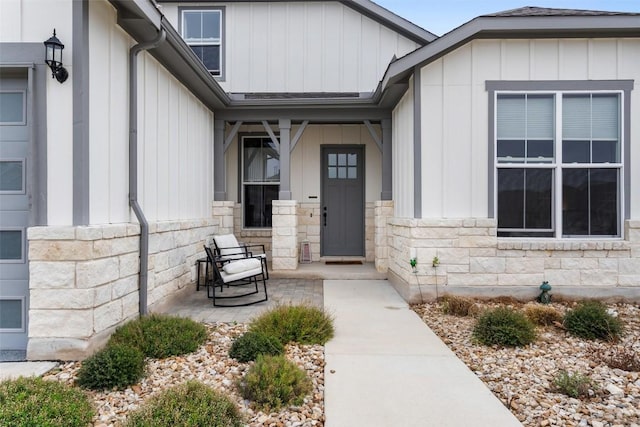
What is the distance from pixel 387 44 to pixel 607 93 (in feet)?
14.1

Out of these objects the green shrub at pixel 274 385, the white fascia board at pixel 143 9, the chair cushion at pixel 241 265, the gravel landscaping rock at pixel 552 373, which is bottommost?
the gravel landscaping rock at pixel 552 373

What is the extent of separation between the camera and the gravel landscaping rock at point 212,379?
2.45m

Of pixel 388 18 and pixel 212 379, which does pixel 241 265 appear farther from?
pixel 388 18

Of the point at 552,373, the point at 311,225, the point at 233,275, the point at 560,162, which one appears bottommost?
the point at 552,373

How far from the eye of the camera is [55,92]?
3.32m

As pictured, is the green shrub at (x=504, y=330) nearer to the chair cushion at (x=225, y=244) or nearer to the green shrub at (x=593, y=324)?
the green shrub at (x=593, y=324)

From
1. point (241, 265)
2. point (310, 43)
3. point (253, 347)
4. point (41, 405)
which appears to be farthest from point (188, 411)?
point (310, 43)

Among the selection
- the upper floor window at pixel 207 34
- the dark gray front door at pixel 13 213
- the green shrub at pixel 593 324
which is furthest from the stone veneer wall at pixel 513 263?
the upper floor window at pixel 207 34

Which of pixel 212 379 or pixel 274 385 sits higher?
pixel 274 385

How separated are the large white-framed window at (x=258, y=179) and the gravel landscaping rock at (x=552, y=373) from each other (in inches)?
191

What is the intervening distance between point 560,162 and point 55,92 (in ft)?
19.8

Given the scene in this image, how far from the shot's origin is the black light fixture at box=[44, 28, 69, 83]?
3184mm

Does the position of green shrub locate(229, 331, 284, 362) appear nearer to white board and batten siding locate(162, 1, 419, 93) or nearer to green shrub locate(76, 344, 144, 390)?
green shrub locate(76, 344, 144, 390)

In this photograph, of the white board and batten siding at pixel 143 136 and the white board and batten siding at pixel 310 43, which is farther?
the white board and batten siding at pixel 310 43
